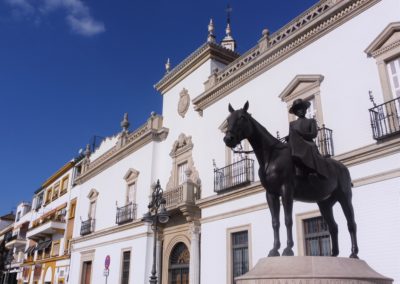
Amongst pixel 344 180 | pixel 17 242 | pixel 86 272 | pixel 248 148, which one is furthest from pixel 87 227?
pixel 344 180

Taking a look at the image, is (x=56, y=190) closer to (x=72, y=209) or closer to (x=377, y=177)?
(x=72, y=209)

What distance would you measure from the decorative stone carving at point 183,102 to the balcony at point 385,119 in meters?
9.34

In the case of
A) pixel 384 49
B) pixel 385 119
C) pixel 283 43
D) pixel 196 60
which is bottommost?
pixel 385 119

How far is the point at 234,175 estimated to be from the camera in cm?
1380

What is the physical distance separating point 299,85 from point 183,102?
6881 mm

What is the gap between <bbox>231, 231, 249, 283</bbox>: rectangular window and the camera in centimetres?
1286

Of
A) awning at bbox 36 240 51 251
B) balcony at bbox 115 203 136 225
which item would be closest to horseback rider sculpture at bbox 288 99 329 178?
balcony at bbox 115 203 136 225

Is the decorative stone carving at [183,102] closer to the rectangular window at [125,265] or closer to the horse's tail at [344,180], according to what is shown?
the rectangular window at [125,265]

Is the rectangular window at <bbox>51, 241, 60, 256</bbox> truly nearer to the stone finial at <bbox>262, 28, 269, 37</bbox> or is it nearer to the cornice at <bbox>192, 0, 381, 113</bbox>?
the cornice at <bbox>192, 0, 381, 113</bbox>

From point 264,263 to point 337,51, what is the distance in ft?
27.6

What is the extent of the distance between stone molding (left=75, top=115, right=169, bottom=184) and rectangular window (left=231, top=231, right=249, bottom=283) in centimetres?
725

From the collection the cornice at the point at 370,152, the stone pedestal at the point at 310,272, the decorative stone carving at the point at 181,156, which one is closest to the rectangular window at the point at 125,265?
the decorative stone carving at the point at 181,156

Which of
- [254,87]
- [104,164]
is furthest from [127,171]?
[254,87]

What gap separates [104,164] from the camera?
78.9ft
